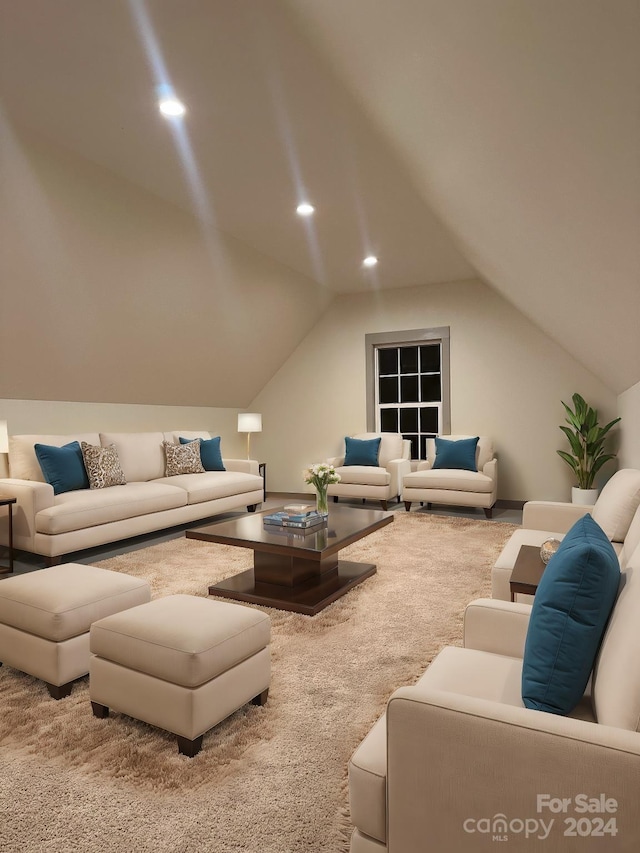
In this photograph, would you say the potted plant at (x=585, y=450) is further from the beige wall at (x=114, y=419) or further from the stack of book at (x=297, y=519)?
the beige wall at (x=114, y=419)

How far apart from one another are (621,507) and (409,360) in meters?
4.93

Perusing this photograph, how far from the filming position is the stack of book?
364 cm

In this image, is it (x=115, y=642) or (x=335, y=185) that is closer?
(x=115, y=642)

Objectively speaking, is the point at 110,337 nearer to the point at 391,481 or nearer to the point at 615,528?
the point at 391,481

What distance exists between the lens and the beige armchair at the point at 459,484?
6.04 metres

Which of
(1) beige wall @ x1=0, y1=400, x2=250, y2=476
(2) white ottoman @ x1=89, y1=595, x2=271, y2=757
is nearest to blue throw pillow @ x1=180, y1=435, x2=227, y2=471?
(1) beige wall @ x1=0, y1=400, x2=250, y2=476

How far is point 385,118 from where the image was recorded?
2.75m

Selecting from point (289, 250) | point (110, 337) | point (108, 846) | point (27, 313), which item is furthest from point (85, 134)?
point (108, 846)

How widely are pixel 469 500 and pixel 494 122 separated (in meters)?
4.85

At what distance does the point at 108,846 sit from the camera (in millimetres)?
1489

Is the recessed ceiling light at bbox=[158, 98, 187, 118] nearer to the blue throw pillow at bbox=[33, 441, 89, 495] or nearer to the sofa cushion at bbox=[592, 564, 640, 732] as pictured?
the blue throw pillow at bbox=[33, 441, 89, 495]

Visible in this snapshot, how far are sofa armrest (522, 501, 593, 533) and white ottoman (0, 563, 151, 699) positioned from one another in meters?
2.49

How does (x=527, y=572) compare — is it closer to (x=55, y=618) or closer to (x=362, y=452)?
(x=55, y=618)

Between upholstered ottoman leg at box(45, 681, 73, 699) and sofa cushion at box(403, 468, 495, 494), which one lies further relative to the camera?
sofa cushion at box(403, 468, 495, 494)
